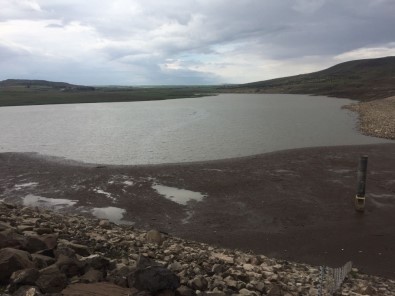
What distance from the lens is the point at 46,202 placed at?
19.3 m

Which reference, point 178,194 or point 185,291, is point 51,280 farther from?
point 178,194

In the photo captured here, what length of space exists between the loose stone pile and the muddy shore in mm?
1993

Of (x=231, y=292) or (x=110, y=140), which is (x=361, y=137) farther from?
(x=231, y=292)

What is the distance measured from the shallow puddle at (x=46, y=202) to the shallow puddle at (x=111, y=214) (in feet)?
5.84

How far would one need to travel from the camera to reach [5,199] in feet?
Result: 64.6

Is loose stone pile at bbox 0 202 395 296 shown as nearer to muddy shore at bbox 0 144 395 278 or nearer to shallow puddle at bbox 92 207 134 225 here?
muddy shore at bbox 0 144 395 278

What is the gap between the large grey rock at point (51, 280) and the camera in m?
7.04

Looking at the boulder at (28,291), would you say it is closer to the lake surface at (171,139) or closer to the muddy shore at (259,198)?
the muddy shore at (259,198)

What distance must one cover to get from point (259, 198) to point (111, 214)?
6.94 metres

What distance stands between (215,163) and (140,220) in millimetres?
11333

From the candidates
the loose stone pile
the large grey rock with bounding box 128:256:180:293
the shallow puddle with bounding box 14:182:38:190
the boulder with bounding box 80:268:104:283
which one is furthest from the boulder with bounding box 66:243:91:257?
the shallow puddle with bounding box 14:182:38:190

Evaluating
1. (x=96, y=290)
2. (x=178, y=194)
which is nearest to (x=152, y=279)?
(x=96, y=290)

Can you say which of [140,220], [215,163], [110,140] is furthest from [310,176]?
[110,140]

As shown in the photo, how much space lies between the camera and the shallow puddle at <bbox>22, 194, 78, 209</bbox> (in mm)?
18781
